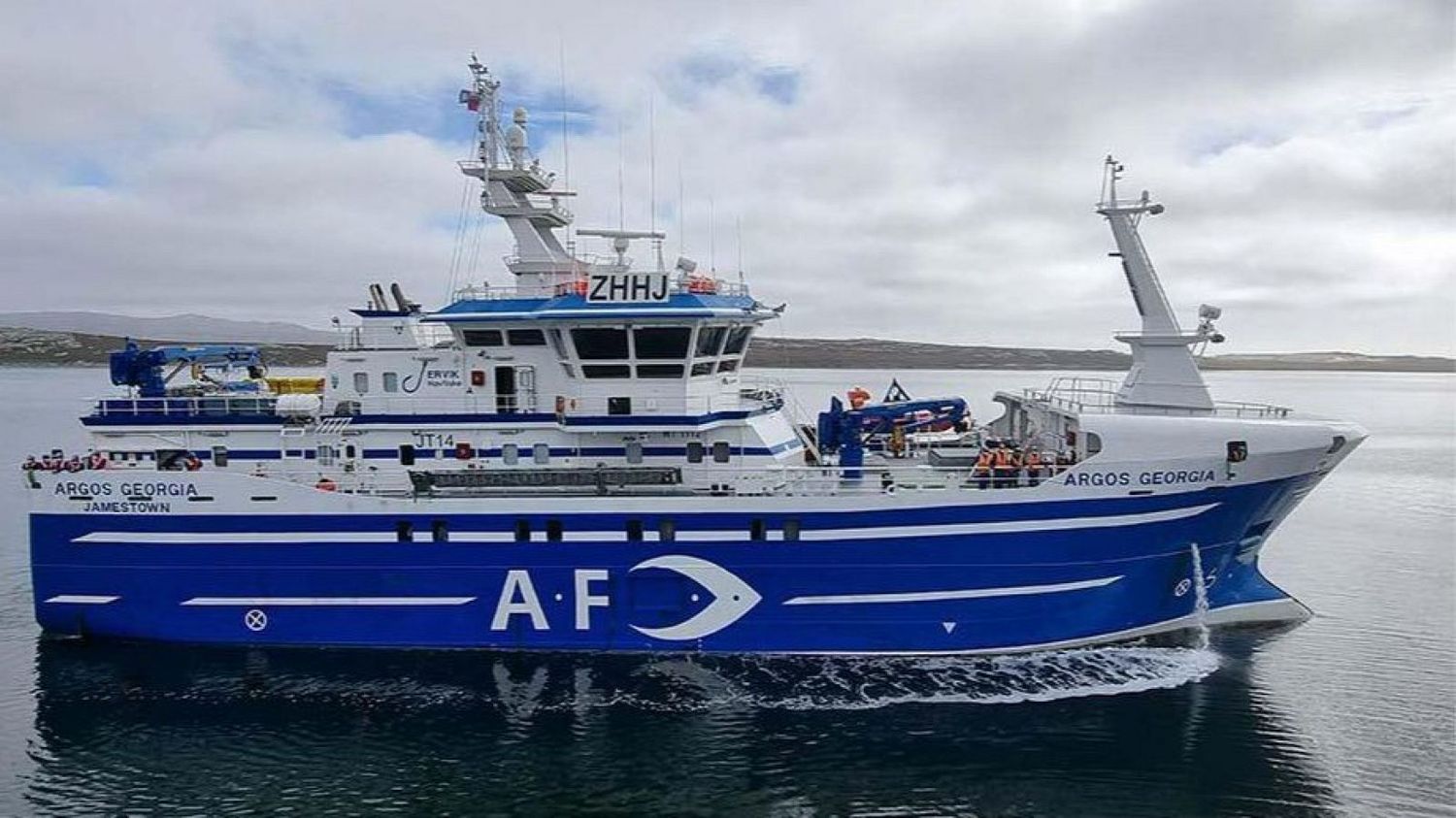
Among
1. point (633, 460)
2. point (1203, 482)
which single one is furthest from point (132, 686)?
point (1203, 482)

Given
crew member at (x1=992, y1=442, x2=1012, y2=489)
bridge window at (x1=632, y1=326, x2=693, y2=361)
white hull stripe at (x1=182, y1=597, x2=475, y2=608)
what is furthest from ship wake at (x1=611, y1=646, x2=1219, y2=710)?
bridge window at (x1=632, y1=326, x2=693, y2=361)

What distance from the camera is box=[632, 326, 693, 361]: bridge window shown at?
1702 centimetres

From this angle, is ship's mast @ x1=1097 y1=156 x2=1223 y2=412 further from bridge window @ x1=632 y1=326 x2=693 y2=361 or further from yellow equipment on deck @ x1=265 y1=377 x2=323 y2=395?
yellow equipment on deck @ x1=265 y1=377 x2=323 y2=395

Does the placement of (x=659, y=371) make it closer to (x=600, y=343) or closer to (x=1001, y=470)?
(x=600, y=343)

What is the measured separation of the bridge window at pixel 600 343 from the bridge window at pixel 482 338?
1.67 metres

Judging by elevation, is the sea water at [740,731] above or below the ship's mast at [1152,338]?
below

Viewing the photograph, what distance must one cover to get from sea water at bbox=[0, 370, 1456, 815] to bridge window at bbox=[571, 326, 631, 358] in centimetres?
563

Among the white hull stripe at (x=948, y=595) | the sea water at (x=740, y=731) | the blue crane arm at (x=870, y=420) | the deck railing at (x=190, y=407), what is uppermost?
the deck railing at (x=190, y=407)

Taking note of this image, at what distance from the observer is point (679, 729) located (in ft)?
47.1

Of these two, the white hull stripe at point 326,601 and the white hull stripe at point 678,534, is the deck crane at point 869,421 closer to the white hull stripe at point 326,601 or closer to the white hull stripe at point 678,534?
the white hull stripe at point 678,534

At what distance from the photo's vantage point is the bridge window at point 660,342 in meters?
17.0

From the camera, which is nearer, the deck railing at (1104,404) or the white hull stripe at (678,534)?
the white hull stripe at (678,534)

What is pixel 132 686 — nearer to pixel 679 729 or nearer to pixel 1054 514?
pixel 679 729

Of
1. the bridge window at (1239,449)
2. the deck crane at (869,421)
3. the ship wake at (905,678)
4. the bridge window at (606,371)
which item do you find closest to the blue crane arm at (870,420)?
the deck crane at (869,421)
